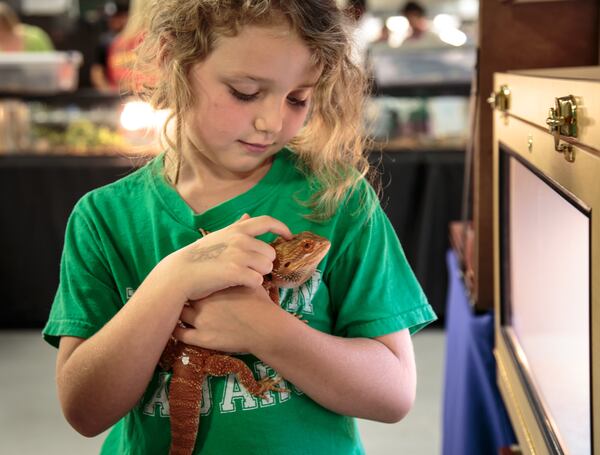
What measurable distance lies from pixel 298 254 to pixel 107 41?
566 cm

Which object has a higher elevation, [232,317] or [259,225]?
[259,225]

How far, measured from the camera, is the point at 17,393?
13.0ft

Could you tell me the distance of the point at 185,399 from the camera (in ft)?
3.41

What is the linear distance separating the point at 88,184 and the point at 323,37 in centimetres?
395

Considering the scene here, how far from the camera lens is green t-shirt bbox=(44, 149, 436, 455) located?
1073mm

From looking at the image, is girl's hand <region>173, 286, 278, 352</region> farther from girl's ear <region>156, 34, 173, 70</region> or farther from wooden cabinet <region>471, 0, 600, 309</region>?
wooden cabinet <region>471, 0, 600, 309</region>

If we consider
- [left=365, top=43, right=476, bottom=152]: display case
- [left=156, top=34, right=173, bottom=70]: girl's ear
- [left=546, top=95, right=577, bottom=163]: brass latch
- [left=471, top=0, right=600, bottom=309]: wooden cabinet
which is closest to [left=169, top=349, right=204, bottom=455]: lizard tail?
[left=156, top=34, right=173, bottom=70]: girl's ear

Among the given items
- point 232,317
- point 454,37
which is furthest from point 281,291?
point 454,37

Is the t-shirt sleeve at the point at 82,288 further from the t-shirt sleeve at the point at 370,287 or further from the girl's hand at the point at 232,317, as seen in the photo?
the t-shirt sleeve at the point at 370,287

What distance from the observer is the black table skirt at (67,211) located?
4715 millimetres

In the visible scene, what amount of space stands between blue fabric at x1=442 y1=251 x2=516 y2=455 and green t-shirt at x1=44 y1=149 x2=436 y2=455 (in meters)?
0.58

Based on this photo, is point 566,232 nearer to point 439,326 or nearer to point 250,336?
point 250,336

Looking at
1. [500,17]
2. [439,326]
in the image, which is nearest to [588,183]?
[500,17]

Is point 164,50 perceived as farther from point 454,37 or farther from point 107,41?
point 107,41
